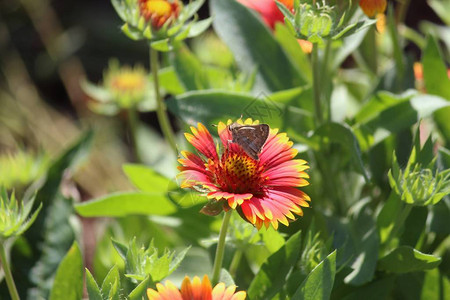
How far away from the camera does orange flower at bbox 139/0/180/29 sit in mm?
753

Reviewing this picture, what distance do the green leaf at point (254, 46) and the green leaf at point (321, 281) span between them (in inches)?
14.8

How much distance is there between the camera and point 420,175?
664 mm

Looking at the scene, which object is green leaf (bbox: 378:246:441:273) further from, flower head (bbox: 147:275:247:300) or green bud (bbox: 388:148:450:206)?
flower head (bbox: 147:275:247:300)

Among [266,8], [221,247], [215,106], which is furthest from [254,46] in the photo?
[221,247]

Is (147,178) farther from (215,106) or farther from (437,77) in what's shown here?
(437,77)

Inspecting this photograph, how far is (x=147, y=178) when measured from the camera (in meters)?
0.95

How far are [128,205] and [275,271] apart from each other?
0.25 metres

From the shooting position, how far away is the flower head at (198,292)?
57 centimetres

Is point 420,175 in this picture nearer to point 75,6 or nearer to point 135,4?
point 135,4

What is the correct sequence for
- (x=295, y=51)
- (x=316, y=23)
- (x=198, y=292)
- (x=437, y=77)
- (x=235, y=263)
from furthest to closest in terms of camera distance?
(x=295, y=51), (x=437, y=77), (x=235, y=263), (x=316, y=23), (x=198, y=292)

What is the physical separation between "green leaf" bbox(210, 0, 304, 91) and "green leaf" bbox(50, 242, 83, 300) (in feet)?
1.10

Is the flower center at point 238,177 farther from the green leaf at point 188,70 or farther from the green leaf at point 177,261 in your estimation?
the green leaf at point 188,70

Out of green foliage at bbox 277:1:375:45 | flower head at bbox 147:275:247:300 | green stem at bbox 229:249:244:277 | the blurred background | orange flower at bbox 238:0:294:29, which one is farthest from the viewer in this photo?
the blurred background

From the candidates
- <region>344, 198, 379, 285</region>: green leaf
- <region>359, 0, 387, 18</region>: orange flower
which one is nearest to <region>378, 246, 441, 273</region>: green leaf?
<region>344, 198, 379, 285</region>: green leaf
